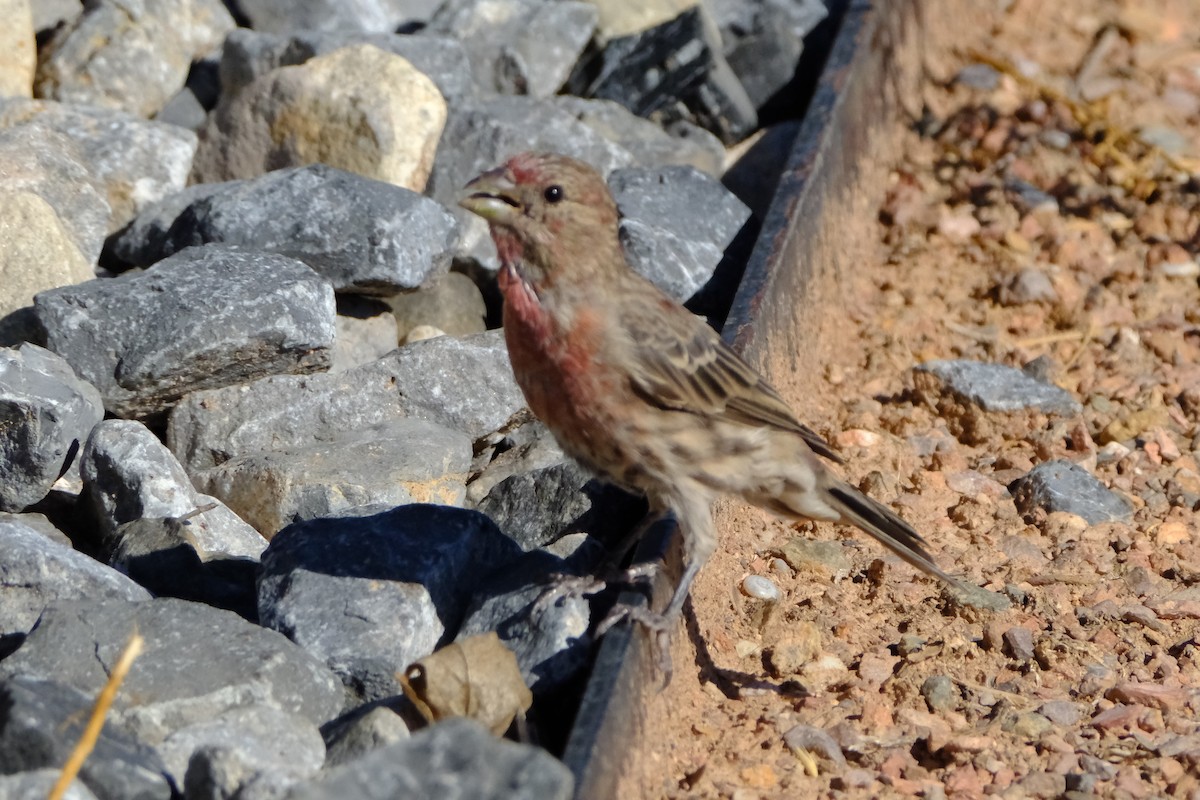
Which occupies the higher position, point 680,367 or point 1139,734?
point 680,367

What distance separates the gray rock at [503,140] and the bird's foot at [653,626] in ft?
8.83

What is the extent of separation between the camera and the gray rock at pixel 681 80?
687 cm

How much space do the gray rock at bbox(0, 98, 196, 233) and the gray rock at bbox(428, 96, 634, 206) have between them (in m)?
0.98

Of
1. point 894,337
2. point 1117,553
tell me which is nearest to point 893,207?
point 894,337

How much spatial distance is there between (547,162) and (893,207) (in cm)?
310

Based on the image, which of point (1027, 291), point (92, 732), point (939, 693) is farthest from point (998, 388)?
point (92, 732)

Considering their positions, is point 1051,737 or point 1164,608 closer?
point 1051,737

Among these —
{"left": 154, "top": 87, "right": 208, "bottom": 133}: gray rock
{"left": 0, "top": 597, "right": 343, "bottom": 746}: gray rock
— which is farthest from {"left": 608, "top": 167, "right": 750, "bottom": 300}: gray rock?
{"left": 0, "top": 597, "right": 343, "bottom": 746}: gray rock

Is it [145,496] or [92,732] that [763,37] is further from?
[92,732]

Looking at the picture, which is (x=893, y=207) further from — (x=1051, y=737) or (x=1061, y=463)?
(x=1051, y=737)

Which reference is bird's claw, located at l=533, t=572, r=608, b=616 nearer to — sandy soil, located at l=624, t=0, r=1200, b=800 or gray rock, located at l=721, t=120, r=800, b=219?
sandy soil, located at l=624, t=0, r=1200, b=800

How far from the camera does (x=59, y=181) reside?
5324 millimetres

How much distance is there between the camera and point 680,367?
417 centimetres

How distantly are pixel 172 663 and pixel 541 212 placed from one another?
1487 millimetres
